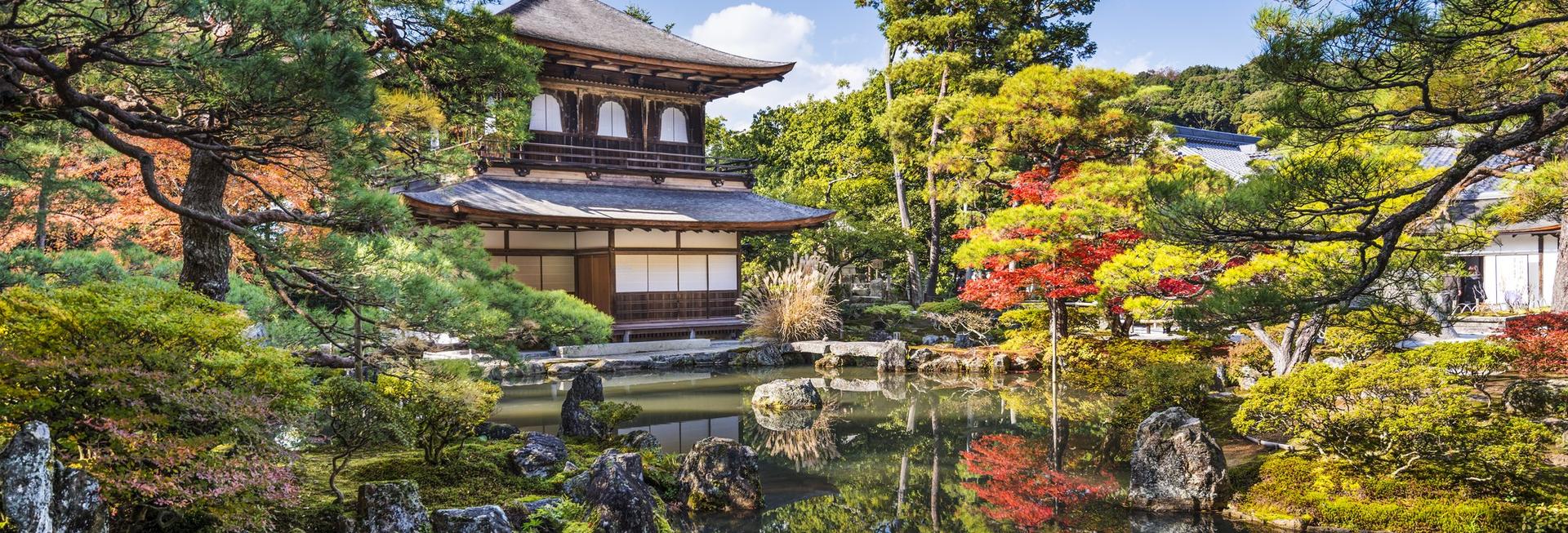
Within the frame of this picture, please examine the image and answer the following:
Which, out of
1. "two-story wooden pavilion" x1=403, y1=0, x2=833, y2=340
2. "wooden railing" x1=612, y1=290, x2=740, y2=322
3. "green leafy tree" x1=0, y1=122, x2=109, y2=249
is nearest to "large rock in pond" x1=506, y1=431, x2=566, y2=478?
"green leafy tree" x1=0, y1=122, x2=109, y2=249

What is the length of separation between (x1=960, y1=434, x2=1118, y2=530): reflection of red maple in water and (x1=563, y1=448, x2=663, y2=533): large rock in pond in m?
2.15

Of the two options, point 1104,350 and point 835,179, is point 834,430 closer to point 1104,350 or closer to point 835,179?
point 1104,350

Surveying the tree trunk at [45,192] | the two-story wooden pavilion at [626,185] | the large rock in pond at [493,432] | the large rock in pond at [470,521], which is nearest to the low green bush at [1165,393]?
the large rock in pond at [493,432]

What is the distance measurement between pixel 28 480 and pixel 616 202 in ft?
38.6

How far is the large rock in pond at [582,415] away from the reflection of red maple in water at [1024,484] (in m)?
2.89

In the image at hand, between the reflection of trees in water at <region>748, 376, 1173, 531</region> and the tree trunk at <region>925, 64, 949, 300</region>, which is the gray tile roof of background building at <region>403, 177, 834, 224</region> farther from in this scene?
the reflection of trees in water at <region>748, 376, 1173, 531</region>

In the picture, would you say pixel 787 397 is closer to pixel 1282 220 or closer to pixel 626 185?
pixel 1282 220

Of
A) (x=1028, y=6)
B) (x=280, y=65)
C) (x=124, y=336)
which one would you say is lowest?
(x=124, y=336)

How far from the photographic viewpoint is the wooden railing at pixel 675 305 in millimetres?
14078

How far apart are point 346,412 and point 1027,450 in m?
5.04

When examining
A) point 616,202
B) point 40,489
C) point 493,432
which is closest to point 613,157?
point 616,202

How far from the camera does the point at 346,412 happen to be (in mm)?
4465

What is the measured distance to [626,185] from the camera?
50.4ft

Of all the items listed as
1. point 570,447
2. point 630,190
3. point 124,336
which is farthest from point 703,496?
point 630,190
